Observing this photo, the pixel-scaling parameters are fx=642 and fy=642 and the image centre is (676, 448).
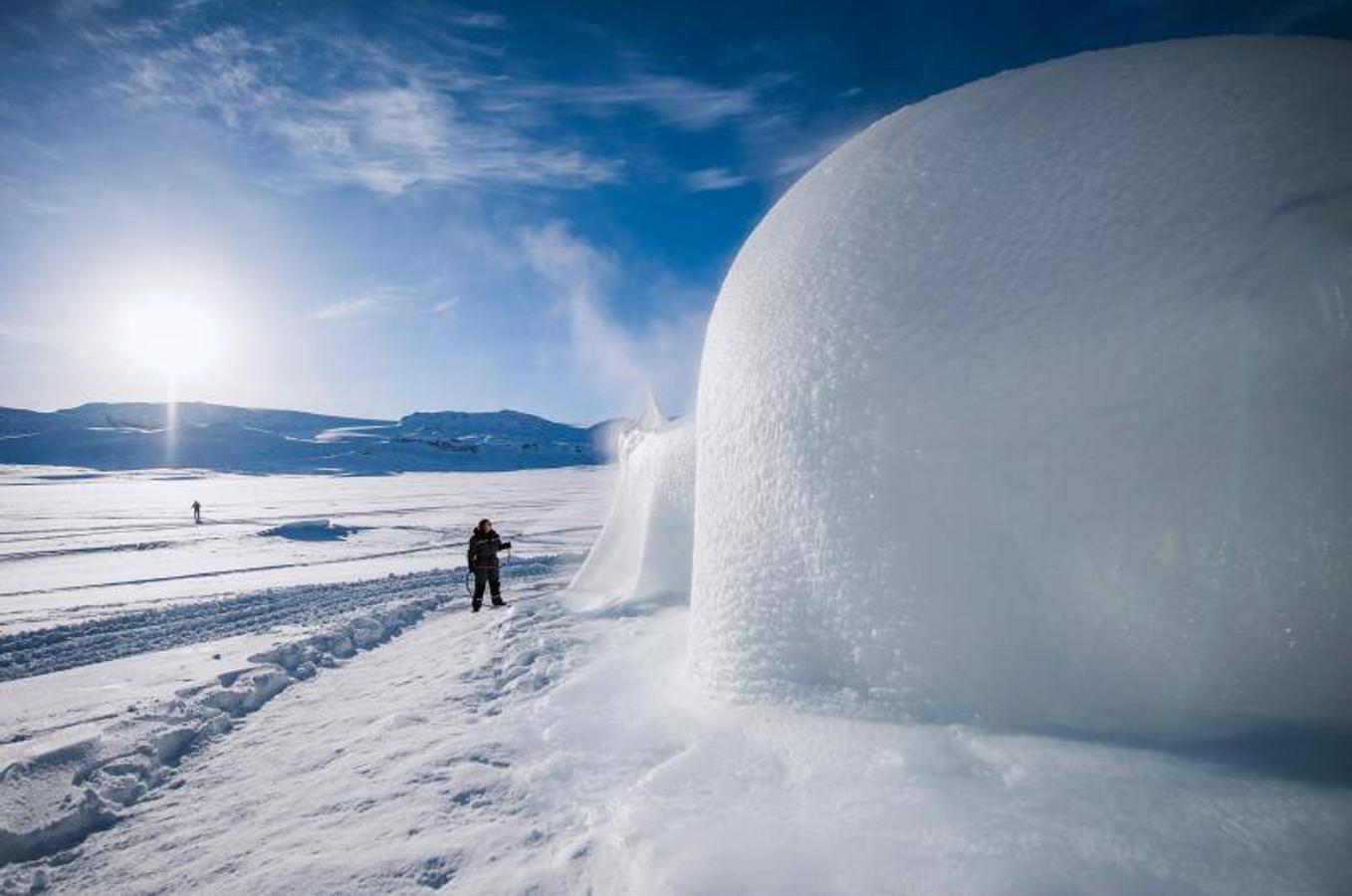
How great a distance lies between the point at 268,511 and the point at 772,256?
31.8 meters

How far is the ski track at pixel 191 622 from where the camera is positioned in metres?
7.01

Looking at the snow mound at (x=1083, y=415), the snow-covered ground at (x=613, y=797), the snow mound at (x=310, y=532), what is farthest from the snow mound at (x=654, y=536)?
the snow mound at (x=310, y=532)

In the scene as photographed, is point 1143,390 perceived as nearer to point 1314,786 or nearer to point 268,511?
point 1314,786

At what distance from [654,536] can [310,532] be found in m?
15.5

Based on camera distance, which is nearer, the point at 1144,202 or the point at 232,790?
the point at 1144,202

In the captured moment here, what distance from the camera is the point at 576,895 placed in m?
2.57

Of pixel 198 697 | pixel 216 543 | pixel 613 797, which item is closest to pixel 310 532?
pixel 216 543

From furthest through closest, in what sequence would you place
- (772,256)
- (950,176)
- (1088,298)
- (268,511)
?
(268,511) < (772,256) < (950,176) < (1088,298)

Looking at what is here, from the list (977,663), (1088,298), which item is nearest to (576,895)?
(977,663)

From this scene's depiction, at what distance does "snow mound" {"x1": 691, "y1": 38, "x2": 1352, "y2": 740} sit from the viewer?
268cm

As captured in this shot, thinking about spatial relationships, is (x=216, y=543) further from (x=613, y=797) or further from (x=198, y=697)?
(x=613, y=797)

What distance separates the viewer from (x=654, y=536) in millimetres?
8031

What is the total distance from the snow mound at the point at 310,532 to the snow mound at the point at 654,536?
12617 millimetres

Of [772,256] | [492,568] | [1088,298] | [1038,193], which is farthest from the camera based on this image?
[492,568]
